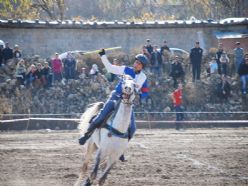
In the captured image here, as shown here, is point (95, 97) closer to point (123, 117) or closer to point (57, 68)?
point (57, 68)

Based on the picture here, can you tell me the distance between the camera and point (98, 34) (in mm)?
38281

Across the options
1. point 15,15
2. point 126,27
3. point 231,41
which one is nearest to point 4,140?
point 126,27

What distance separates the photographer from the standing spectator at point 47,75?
101 ft

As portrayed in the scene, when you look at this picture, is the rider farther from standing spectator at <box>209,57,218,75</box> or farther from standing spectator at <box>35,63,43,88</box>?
standing spectator at <box>209,57,218,75</box>

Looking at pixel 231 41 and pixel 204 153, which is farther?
pixel 231 41

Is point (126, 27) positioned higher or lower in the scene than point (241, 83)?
higher

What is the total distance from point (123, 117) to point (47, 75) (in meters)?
19.2

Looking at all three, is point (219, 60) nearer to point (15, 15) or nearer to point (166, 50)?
point (166, 50)

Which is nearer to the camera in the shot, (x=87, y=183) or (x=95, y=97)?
(x=87, y=183)

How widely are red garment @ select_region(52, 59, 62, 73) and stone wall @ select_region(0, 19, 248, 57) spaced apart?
5.15m

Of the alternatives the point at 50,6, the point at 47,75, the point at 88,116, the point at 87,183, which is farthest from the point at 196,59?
the point at 50,6

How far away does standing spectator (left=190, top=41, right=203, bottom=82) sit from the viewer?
104 ft

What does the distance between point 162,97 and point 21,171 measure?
19013 mm

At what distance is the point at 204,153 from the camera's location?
1878cm
